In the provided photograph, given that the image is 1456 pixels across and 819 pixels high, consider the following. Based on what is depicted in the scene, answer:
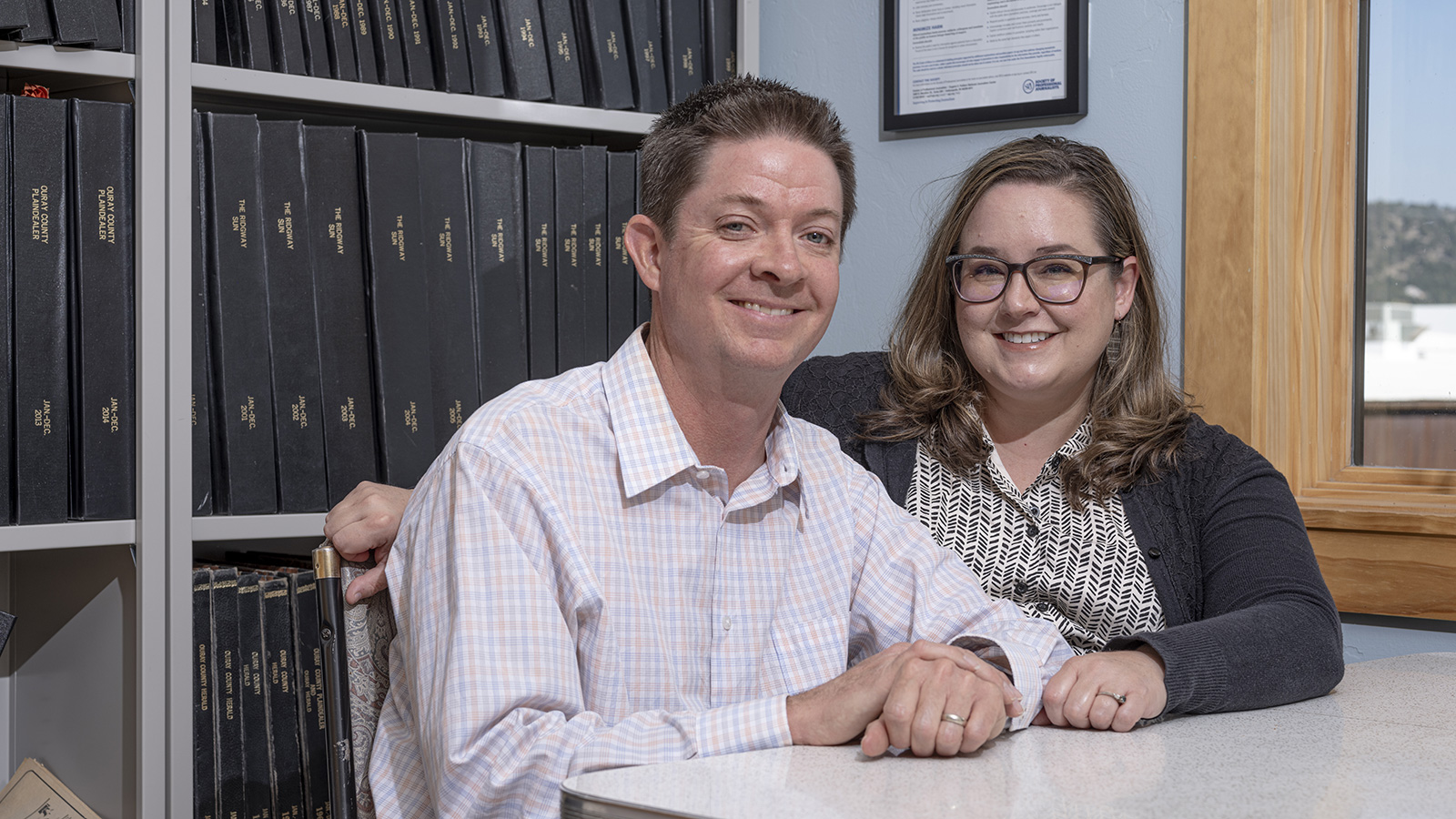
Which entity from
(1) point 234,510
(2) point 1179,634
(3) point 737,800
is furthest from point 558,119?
(3) point 737,800

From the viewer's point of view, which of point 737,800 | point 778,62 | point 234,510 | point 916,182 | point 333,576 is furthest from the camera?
point 778,62

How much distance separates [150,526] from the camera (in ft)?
4.78

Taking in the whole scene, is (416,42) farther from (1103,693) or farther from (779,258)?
(1103,693)


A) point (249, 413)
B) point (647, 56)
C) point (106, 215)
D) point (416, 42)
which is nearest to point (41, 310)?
point (106, 215)

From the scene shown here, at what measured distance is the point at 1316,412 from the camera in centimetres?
172

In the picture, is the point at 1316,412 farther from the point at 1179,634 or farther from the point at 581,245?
the point at 581,245

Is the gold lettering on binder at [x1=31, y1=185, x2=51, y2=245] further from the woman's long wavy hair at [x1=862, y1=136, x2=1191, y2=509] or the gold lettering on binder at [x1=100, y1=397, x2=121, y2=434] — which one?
the woman's long wavy hair at [x1=862, y1=136, x2=1191, y2=509]

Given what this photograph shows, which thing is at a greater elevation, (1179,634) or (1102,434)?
(1102,434)

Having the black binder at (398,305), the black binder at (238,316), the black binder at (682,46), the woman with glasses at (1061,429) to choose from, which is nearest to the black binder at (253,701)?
the black binder at (238,316)

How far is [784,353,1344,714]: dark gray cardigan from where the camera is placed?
1.16 meters

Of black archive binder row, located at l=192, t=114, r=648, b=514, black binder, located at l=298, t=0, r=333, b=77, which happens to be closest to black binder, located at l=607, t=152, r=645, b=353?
black archive binder row, located at l=192, t=114, r=648, b=514

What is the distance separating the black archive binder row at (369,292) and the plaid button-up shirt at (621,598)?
511 millimetres

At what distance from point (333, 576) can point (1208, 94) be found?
1334 mm

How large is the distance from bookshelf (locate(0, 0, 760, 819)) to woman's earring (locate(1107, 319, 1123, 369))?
1.06 meters
